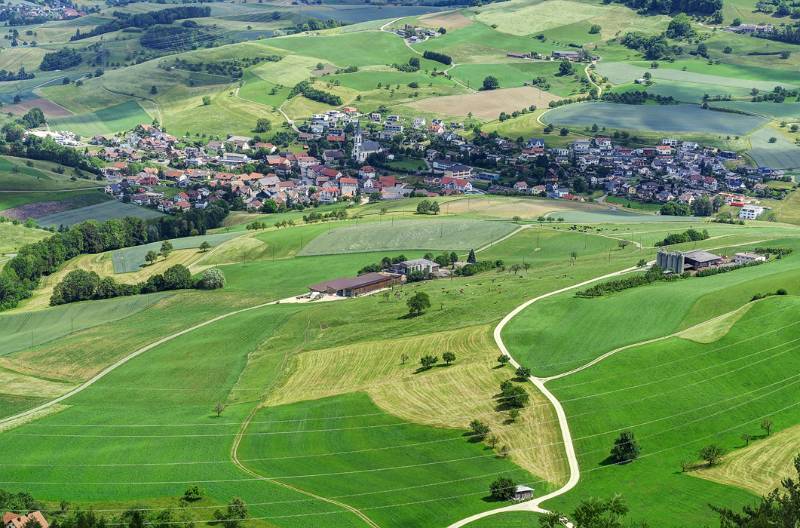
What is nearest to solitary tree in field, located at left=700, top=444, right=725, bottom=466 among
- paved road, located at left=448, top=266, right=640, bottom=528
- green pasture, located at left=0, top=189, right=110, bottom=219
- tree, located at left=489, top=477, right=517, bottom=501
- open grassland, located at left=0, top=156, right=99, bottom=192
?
paved road, located at left=448, top=266, right=640, bottom=528

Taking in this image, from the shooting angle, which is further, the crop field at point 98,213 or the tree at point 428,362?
the crop field at point 98,213

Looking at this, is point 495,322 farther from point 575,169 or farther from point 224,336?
point 575,169

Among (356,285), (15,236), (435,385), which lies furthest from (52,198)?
(435,385)

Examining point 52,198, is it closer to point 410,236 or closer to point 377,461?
point 410,236

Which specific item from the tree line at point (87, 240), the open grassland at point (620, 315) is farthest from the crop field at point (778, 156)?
the tree line at point (87, 240)

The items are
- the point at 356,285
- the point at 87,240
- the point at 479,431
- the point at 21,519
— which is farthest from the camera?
the point at 87,240

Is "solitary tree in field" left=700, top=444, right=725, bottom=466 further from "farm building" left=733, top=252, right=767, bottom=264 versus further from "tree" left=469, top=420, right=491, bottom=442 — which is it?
"farm building" left=733, top=252, right=767, bottom=264

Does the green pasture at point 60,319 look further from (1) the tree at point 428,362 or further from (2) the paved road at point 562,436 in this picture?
(2) the paved road at point 562,436
